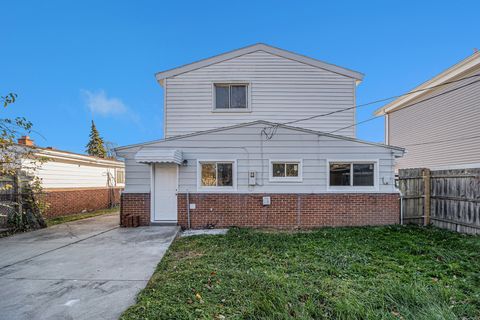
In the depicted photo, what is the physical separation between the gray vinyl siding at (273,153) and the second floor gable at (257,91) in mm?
2225

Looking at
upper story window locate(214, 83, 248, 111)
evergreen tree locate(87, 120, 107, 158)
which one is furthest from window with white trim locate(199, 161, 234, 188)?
evergreen tree locate(87, 120, 107, 158)

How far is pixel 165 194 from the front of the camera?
8.69 m

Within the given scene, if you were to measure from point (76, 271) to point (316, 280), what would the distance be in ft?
13.8

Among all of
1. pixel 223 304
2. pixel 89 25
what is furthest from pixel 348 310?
pixel 89 25

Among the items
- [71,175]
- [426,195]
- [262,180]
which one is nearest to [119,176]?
[71,175]

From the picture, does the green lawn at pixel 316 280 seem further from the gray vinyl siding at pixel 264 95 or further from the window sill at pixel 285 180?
the gray vinyl siding at pixel 264 95

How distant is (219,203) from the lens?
8.45 meters

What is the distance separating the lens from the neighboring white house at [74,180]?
36.0 feet

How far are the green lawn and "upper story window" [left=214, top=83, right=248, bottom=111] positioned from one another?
597 centimetres

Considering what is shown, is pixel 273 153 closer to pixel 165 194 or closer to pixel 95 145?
pixel 165 194

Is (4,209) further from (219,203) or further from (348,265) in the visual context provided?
(348,265)

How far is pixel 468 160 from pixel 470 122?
1532mm

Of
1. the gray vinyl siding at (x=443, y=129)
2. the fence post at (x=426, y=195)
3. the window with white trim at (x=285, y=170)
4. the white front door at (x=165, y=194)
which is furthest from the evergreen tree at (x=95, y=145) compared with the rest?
the fence post at (x=426, y=195)

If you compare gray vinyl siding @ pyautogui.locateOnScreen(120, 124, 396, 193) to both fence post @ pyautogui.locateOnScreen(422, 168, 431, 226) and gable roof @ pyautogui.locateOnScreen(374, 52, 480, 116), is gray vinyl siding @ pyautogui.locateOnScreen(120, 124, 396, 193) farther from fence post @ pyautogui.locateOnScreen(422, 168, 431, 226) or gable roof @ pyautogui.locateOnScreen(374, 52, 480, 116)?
gable roof @ pyautogui.locateOnScreen(374, 52, 480, 116)
